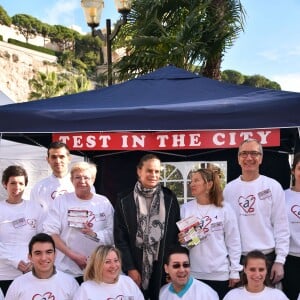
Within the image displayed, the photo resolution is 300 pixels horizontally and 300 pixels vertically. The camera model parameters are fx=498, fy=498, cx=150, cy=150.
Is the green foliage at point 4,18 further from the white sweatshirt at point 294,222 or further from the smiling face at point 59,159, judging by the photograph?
the white sweatshirt at point 294,222

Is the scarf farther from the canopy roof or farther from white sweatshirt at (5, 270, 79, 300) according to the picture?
the canopy roof

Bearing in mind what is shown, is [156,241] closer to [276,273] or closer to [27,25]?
[276,273]

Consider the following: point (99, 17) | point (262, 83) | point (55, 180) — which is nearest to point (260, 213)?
point (55, 180)

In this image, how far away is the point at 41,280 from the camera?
11.2 ft

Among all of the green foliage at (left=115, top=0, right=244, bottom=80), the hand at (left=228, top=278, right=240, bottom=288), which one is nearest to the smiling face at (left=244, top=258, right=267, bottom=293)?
the hand at (left=228, top=278, right=240, bottom=288)

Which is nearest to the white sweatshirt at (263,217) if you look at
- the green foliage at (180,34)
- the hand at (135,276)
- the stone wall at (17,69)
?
the hand at (135,276)

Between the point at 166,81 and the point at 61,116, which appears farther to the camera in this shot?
the point at 166,81

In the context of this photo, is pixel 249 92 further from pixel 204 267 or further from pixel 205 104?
pixel 204 267

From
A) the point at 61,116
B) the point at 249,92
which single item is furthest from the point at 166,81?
the point at 61,116

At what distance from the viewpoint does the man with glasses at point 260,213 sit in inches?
140

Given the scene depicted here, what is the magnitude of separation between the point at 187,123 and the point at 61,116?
1.07 metres

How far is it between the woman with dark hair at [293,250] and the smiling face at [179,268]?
83 centimetres

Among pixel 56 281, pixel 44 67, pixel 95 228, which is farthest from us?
pixel 44 67

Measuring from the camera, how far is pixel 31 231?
3783mm
